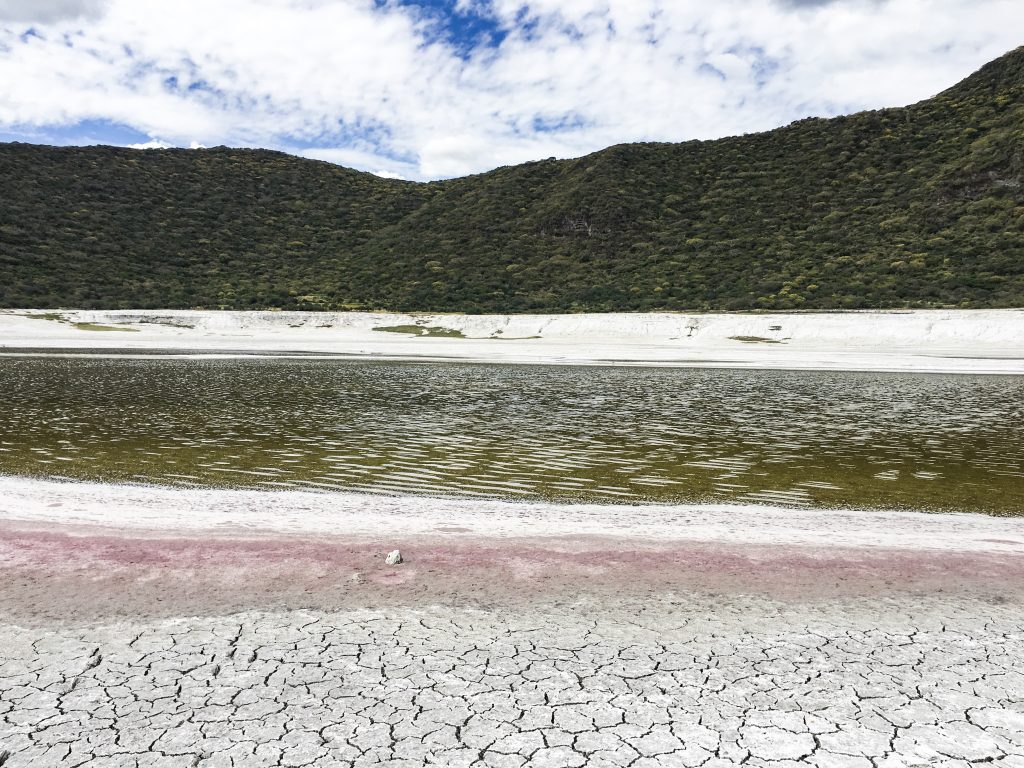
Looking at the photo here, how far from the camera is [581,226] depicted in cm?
8844

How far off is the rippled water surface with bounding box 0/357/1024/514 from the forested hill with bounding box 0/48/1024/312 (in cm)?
3912

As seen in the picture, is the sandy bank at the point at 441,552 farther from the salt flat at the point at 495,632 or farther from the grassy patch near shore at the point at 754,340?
the grassy patch near shore at the point at 754,340

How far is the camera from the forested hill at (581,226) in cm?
6625

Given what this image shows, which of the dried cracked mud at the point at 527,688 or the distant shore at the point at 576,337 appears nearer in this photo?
the dried cracked mud at the point at 527,688

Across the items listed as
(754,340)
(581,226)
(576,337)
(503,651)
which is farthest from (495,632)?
(581,226)

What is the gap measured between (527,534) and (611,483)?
3.47m

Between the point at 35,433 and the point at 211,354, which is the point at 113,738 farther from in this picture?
the point at 211,354

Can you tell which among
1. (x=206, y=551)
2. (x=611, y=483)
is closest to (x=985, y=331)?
(x=611, y=483)

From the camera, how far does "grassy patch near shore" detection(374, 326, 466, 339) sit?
6041 cm

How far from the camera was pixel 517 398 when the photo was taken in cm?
2247

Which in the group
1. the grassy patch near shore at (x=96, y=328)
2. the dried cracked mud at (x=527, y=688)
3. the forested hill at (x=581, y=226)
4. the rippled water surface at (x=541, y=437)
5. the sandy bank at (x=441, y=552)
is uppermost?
the forested hill at (x=581, y=226)

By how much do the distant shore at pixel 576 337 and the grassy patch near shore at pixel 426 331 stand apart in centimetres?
16

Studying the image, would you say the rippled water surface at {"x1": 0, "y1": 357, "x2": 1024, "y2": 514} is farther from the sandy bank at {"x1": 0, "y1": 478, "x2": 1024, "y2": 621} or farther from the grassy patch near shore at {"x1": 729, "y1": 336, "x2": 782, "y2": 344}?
the grassy patch near shore at {"x1": 729, "y1": 336, "x2": 782, "y2": 344}

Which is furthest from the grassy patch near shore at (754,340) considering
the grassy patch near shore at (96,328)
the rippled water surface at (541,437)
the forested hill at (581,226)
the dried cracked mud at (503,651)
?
the grassy patch near shore at (96,328)
